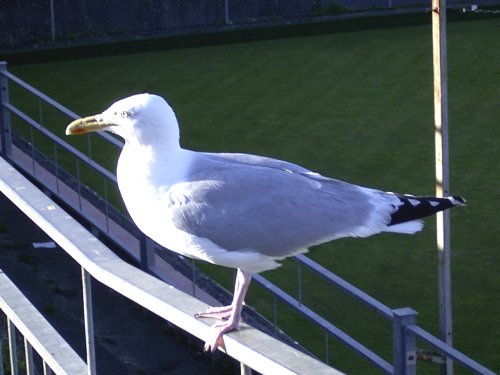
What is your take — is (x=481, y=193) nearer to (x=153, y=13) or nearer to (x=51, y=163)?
(x=51, y=163)

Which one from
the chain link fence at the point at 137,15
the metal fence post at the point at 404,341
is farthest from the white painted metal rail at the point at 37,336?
the chain link fence at the point at 137,15

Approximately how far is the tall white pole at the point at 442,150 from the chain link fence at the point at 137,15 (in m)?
10.3

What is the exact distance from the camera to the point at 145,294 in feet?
7.32

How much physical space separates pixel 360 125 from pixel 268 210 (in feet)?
24.8

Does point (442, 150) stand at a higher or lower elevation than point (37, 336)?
lower

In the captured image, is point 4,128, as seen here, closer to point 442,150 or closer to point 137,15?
point 442,150

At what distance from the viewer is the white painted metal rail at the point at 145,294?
74.4 inches

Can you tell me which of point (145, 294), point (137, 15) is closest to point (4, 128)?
point (137, 15)

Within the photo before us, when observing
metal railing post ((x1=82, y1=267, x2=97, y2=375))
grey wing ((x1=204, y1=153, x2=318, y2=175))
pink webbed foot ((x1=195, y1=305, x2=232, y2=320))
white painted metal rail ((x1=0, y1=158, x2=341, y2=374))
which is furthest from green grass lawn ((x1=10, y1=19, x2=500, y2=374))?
metal railing post ((x1=82, y1=267, x2=97, y2=375))

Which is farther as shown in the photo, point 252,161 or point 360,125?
point 360,125

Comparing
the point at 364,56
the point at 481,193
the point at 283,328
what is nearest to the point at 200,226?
the point at 283,328

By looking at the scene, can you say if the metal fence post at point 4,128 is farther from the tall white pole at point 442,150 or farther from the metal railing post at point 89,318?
the metal railing post at point 89,318

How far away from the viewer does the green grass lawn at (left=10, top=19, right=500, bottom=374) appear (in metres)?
7.29

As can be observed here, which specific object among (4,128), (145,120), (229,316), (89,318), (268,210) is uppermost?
(145,120)
